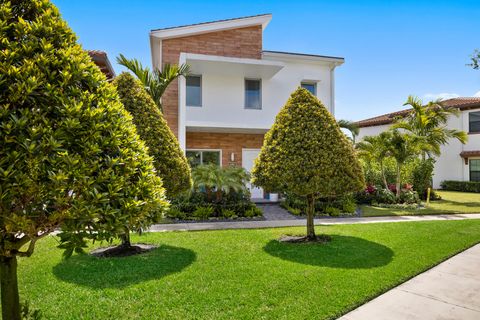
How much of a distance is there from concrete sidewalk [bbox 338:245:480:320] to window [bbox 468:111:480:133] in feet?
79.9

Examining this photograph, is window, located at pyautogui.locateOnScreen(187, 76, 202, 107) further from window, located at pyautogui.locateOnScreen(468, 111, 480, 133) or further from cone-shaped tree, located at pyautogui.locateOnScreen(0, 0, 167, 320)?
window, located at pyautogui.locateOnScreen(468, 111, 480, 133)

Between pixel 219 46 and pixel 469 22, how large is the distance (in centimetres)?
1063

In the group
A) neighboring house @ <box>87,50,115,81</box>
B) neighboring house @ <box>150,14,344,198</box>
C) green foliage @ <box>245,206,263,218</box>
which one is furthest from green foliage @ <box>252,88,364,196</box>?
neighboring house @ <box>150,14,344,198</box>

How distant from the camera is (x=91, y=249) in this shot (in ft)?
24.5

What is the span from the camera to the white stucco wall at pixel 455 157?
1023 inches

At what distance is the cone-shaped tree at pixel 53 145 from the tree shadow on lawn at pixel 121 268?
259cm

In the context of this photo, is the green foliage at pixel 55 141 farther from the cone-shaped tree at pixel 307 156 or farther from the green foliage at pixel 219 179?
the green foliage at pixel 219 179

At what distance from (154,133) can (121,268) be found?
297cm

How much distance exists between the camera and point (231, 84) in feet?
53.2

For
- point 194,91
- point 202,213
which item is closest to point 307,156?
point 202,213

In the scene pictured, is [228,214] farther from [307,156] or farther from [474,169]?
[474,169]

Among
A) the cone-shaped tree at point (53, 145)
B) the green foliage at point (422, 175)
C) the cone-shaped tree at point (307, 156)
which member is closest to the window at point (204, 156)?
the cone-shaped tree at point (307, 156)

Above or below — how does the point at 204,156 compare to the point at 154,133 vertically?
below

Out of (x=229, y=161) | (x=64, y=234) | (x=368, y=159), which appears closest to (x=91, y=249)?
(x=64, y=234)
